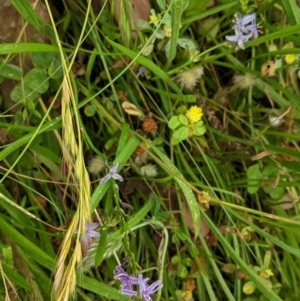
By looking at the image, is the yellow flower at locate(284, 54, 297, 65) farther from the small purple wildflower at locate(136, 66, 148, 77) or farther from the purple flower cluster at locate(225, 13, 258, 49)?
the small purple wildflower at locate(136, 66, 148, 77)

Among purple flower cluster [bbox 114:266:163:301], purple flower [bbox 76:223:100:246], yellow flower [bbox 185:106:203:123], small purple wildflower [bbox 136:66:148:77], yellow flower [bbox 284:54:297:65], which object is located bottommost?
purple flower cluster [bbox 114:266:163:301]

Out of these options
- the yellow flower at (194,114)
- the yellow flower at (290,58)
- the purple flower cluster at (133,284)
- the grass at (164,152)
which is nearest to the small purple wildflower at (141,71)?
the grass at (164,152)

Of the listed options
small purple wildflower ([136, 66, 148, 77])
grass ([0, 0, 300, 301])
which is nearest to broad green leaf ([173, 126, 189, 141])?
grass ([0, 0, 300, 301])

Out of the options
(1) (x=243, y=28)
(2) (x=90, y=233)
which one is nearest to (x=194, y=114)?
(1) (x=243, y=28)

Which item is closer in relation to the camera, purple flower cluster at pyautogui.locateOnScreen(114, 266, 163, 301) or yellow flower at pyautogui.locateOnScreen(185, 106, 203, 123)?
purple flower cluster at pyautogui.locateOnScreen(114, 266, 163, 301)

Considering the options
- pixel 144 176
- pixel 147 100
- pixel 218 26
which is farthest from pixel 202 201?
pixel 218 26

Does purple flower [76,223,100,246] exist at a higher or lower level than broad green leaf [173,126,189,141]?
lower

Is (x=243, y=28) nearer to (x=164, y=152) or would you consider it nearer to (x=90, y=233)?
(x=164, y=152)
